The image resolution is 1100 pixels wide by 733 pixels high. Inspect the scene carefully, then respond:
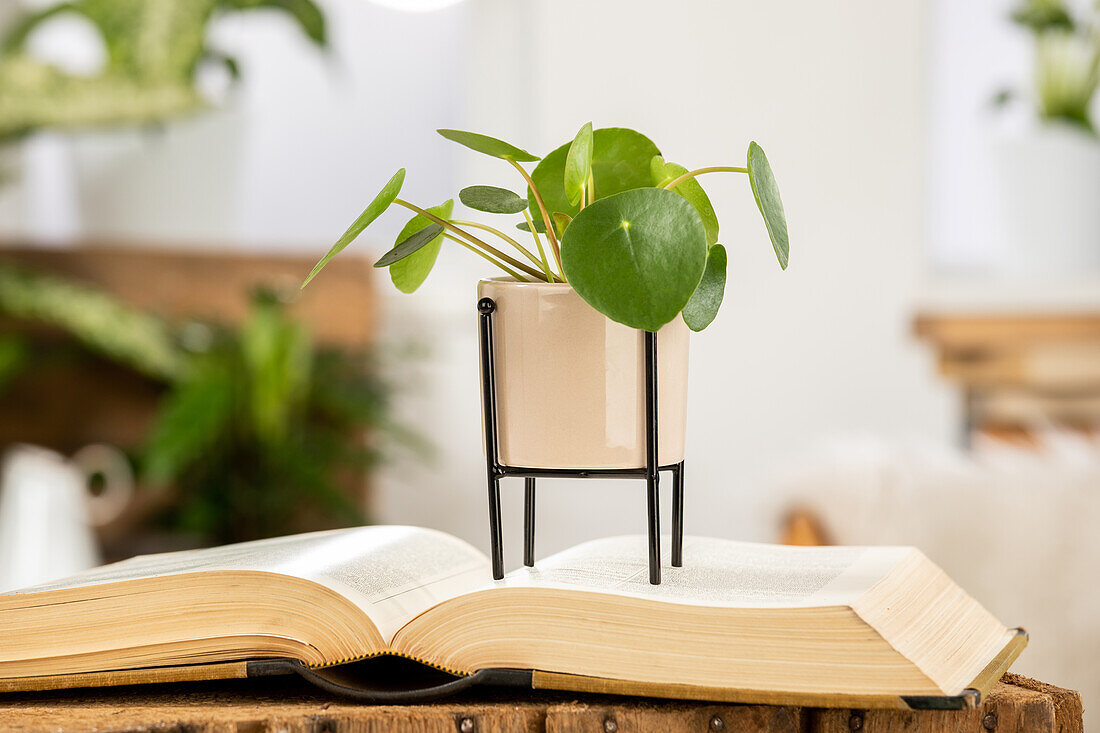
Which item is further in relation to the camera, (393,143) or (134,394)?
(393,143)

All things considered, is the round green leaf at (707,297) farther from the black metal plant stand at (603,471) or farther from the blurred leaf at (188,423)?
the blurred leaf at (188,423)

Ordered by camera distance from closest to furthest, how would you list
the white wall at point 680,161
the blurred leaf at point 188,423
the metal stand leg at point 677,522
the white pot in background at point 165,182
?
the metal stand leg at point 677,522, the blurred leaf at point 188,423, the white pot in background at point 165,182, the white wall at point 680,161

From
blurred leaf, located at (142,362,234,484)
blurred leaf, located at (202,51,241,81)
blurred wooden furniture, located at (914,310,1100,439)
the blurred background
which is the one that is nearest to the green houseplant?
the blurred background

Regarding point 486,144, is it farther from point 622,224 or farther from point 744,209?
point 744,209

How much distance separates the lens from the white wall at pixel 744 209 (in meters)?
2.21

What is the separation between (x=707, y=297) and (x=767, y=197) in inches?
2.2

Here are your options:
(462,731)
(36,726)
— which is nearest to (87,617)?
(36,726)

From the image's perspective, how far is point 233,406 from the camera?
1.73 meters

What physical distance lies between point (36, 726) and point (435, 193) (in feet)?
6.47

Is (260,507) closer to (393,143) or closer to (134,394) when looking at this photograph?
(134,394)

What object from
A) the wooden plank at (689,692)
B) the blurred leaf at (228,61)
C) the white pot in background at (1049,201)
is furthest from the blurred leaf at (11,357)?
the white pot in background at (1049,201)

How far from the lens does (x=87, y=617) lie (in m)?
0.45

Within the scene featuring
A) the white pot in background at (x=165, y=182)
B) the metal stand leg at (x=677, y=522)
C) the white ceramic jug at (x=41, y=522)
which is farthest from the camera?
the white pot in background at (x=165, y=182)

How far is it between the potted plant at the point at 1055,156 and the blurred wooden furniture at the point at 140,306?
1594 millimetres
